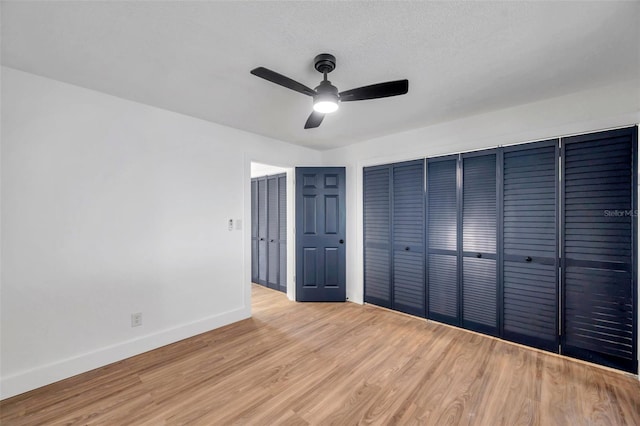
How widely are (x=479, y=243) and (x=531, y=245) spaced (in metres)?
0.45

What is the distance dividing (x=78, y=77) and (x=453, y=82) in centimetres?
300

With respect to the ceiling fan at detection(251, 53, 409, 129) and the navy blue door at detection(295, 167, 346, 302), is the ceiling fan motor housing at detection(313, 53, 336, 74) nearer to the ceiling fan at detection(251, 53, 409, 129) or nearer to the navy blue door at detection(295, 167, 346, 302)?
the ceiling fan at detection(251, 53, 409, 129)

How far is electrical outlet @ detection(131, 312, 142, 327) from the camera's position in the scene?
2586mm

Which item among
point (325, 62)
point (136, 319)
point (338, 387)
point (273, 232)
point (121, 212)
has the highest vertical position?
point (325, 62)

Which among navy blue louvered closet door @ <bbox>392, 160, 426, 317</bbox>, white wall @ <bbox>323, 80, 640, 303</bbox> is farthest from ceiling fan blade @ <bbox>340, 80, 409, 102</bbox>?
navy blue louvered closet door @ <bbox>392, 160, 426, 317</bbox>

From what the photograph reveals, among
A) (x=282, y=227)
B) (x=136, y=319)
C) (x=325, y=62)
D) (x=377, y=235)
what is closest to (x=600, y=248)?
(x=377, y=235)

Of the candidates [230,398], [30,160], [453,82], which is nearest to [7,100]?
[30,160]

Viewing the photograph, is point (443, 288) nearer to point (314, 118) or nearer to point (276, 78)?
point (314, 118)

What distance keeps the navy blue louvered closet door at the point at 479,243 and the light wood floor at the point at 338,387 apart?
0.24m

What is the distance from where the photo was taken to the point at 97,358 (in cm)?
236

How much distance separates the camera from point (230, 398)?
1.97m

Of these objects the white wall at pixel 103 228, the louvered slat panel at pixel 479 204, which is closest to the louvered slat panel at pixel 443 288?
the louvered slat panel at pixel 479 204

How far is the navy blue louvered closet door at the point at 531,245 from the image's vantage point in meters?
2.53

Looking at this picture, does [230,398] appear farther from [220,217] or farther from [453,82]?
[453,82]
